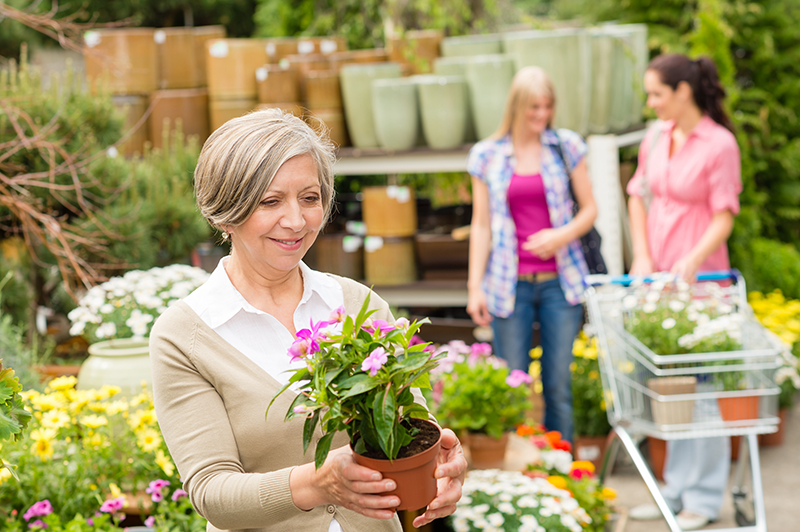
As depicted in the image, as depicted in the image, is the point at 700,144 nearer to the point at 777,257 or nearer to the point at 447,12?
the point at 777,257

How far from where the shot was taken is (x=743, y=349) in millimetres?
2570

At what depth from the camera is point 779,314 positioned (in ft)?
14.3

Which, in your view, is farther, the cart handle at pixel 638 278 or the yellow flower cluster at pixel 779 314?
the yellow flower cluster at pixel 779 314

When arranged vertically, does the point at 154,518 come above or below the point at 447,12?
below

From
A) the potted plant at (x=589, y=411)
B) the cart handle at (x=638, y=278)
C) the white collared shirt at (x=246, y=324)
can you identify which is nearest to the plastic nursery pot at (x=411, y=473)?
the white collared shirt at (x=246, y=324)

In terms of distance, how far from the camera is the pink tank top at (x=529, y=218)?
3115mm

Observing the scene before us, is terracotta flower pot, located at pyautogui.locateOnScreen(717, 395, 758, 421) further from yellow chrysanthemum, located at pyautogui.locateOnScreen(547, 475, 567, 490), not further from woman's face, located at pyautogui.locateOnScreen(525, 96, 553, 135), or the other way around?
woman's face, located at pyautogui.locateOnScreen(525, 96, 553, 135)

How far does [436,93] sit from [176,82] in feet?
4.86

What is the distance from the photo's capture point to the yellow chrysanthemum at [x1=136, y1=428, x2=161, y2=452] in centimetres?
212

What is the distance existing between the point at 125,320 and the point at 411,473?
179cm

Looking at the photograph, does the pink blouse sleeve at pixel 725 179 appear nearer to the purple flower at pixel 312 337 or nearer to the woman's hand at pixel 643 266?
the woman's hand at pixel 643 266

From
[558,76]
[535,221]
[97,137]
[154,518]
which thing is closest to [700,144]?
[535,221]

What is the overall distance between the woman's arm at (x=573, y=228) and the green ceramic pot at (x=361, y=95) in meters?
1.29

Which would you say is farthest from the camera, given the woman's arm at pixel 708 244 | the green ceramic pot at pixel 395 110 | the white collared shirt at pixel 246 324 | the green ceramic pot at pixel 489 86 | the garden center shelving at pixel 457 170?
the garden center shelving at pixel 457 170
